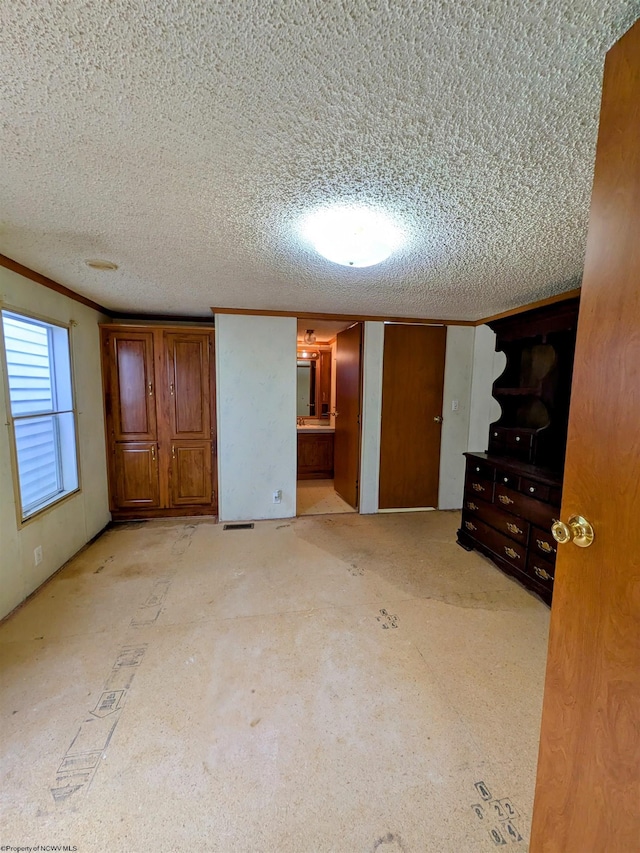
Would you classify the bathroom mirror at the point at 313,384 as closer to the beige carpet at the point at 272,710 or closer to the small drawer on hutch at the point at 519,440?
the small drawer on hutch at the point at 519,440

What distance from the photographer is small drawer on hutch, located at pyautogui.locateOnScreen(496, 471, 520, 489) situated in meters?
2.57

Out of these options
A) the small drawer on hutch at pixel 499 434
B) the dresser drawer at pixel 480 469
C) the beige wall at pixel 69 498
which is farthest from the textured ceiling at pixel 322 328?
the beige wall at pixel 69 498

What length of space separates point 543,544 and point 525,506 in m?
0.28

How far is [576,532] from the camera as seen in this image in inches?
30.5

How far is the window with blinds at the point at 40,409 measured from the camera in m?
2.27

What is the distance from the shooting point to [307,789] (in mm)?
1203

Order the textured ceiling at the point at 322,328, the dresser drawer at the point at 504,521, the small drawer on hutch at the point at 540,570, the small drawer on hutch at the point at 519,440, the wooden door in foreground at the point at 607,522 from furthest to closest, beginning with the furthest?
1. the textured ceiling at the point at 322,328
2. the small drawer on hutch at the point at 519,440
3. the dresser drawer at the point at 504,521
4. the small drawer on hutch at the point at 540,570
5. the wooden door in foreground at the point at 607,522

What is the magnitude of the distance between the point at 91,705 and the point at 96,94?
2222 millimetres

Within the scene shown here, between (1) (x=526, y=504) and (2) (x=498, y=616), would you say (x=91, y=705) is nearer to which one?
(2) (x=498, y=616)

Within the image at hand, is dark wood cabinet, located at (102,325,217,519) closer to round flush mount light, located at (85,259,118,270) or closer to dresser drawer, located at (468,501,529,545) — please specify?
round flush mount light, located at (85,259,118,270)

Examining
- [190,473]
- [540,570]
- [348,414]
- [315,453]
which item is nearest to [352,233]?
[540,570]

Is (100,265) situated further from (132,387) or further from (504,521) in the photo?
(504,521)

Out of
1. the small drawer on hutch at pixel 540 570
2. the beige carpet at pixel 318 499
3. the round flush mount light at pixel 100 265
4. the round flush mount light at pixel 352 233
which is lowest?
the beige carpet at pixel 318 499

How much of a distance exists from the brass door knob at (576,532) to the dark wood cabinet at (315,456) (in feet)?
14.8
